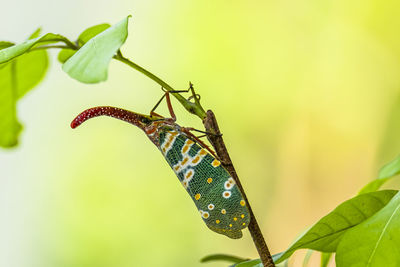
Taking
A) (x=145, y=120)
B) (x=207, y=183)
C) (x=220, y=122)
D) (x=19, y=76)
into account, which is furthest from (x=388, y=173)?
(x=220, y=122)

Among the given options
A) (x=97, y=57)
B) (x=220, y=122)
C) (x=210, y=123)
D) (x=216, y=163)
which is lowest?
(x=220, y=122)

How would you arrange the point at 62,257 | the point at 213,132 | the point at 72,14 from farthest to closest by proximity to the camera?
1. the point at 72,14
2. the point at 62,257
3. the point at 213,132

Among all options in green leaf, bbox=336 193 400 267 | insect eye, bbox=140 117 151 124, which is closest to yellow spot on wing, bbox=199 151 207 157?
insect eye, bbox=140 117 151 124

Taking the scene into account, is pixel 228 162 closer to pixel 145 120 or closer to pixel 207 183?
pixel 207 183

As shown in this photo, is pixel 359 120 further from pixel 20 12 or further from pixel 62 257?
pixel 20 12

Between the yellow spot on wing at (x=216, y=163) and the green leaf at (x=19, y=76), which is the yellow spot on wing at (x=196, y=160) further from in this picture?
the green leaf at (x=19, y=76)

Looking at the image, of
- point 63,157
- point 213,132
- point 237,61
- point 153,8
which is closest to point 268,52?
point 237,61
